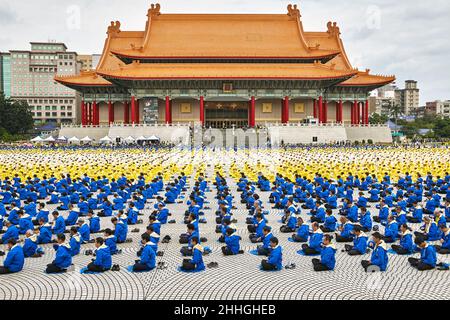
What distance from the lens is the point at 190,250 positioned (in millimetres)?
12031

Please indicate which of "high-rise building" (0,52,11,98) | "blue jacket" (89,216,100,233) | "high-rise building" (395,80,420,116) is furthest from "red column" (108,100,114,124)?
"high-rise building" (395,80,420,116)

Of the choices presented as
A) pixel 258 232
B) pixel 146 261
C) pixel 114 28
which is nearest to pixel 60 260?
pixel 146 261

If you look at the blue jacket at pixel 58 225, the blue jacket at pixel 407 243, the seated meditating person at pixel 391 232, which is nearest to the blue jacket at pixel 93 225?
the blue jacket at pixel 58 225

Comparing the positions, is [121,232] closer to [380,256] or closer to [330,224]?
[330,224]

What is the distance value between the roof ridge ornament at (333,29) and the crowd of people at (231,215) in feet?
134

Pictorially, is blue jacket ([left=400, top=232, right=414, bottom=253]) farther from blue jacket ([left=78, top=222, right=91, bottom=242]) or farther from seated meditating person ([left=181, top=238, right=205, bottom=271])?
blue jacket ([left=78, top=222, right=91, bottom=242])

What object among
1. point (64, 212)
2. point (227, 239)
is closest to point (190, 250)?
point (227, 239)

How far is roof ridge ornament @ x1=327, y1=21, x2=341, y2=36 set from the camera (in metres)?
69.1

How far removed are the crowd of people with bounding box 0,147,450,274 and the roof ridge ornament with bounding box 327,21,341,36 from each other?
40854 mm

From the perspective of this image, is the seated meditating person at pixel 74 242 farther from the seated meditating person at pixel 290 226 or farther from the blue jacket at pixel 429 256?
the blue jacket at pixel 429 256

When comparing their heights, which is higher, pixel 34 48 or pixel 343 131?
pixel 34 48
